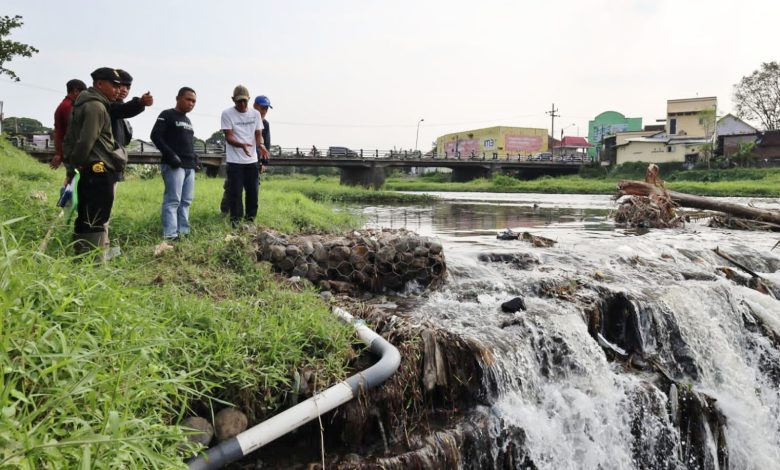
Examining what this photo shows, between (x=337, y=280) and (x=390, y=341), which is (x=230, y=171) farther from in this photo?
(x=390, y=341)

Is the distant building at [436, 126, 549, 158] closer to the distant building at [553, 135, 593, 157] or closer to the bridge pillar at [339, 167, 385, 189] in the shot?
the distant building at [553, 135, 593, 157]

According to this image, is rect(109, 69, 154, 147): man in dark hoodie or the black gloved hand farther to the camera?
the black gloved hand

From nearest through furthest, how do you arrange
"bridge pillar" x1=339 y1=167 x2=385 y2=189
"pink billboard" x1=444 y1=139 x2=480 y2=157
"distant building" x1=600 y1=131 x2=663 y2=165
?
"bridge pillar" x1=339 y1=167 x2=385 y2=189 → "distant building" x1=600 y1=131 x2=663 y2=165 → "pink billboard" x1=444 y1=139 x2=480 y2=157

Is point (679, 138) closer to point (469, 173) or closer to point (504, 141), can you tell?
point (469, 173)

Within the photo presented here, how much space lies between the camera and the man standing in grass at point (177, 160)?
247 inches

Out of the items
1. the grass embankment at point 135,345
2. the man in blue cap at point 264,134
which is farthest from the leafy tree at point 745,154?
the grass embankment at point 135,345

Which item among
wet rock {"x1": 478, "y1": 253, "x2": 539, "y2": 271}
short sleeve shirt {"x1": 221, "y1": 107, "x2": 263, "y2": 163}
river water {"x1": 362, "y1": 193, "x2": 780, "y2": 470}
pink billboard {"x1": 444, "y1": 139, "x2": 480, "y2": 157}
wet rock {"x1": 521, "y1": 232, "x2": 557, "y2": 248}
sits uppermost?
pink billboard {"x1": 444, "y1": 139, "x2": 480, "y2": 157}

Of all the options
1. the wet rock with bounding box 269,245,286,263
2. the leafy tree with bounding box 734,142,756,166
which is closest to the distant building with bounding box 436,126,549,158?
the leafy tree with bounding box 734,142,756,166

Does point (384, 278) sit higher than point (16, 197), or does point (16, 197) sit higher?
point (16, 197)

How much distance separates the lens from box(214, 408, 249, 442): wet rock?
3006 millimetres

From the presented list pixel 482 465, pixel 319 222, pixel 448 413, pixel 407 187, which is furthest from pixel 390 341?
pixel 407 187

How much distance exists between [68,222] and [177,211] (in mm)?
1407

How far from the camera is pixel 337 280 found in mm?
6082

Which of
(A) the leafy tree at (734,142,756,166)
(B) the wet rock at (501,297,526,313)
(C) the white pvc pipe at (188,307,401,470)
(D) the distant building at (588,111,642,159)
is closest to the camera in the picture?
(C) the white pvc pipe at (188,307,401,470)
